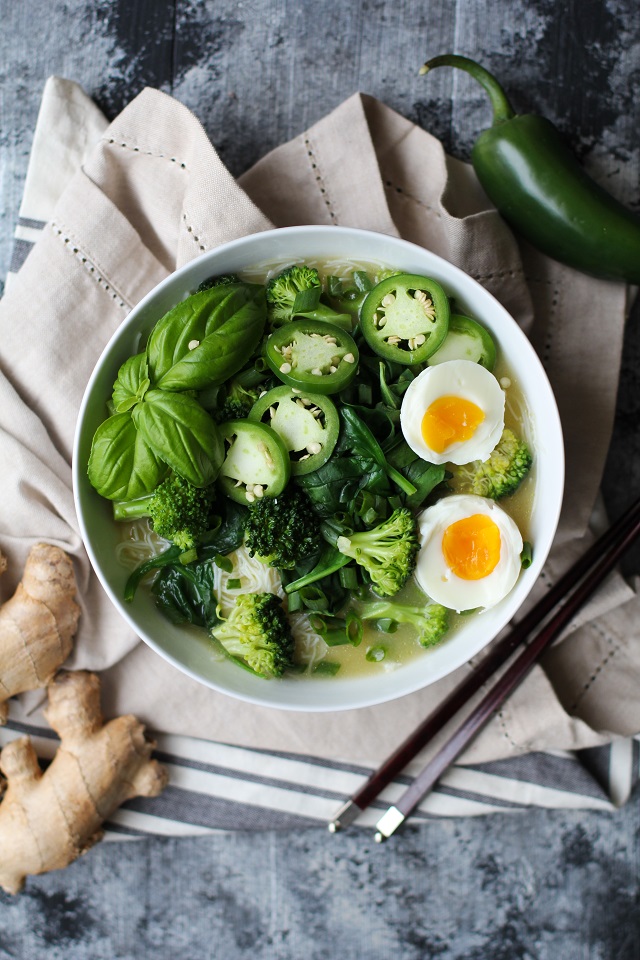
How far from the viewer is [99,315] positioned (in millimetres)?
3008

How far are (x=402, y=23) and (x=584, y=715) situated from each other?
9.87 feet

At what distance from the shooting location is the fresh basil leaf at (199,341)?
2422 millimetres

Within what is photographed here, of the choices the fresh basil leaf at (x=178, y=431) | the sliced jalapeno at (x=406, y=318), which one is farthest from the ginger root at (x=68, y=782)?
the sliced jalapeno at (x=406, y=318)

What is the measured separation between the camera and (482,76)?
9.66ft

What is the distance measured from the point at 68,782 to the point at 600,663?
225 centimetres

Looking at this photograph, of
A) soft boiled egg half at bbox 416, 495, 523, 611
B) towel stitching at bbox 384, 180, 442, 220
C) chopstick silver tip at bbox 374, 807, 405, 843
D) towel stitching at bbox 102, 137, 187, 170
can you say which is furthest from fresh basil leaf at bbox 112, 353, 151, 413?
chopstick silver tip at bbox 374, 807, 405, 843

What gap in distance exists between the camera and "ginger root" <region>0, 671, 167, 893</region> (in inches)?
118

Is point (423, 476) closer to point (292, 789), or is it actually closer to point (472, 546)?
point (472, 546)

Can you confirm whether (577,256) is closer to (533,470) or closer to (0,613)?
(533,470)

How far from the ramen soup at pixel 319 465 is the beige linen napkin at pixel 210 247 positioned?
1.40 ft

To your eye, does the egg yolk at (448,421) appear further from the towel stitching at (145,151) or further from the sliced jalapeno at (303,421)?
the towel stitching at (145,151)

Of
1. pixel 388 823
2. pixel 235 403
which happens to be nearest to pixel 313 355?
pixel 235 403

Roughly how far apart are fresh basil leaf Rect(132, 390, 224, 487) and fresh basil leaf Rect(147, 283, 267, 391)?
0.07 metres

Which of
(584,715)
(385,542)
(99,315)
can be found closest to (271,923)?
(584,715)
